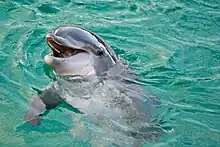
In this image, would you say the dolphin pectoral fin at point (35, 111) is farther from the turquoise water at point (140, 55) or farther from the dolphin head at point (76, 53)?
the dolphin head at point (76, 53)

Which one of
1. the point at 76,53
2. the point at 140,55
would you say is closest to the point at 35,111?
the point at 76,53

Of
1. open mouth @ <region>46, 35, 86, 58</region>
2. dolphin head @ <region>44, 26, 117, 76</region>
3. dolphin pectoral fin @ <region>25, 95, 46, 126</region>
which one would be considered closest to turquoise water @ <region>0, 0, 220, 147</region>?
dolphin pectoral fin @ <region>25, 95, 46, 126</region>

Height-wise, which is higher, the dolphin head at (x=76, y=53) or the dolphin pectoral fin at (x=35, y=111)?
the dolphin head at (x=76, y=53)

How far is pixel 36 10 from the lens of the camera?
33.2 ft

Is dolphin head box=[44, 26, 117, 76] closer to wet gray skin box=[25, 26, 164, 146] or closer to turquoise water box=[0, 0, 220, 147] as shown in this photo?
wet gray skin box=[25, 26, 164, 146]

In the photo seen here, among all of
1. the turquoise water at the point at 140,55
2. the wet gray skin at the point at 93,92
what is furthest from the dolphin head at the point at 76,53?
the turquoise water at the point at 140,55

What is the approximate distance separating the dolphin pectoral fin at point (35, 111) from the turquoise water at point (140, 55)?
0.10 meters

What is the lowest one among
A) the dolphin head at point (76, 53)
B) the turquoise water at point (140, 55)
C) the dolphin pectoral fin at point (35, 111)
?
the turquoise water at point (140, 55)

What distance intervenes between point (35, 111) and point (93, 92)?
2.78 feet

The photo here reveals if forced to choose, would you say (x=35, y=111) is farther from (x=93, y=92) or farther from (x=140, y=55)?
(x=140, y=55)

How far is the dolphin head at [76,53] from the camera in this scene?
609 cm

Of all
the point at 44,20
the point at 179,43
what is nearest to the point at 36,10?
the point at 44,20

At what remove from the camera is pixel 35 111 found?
6246 millimetres

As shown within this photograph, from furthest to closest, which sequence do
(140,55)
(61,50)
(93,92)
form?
(140,55) < (93,92) < (61,50)
